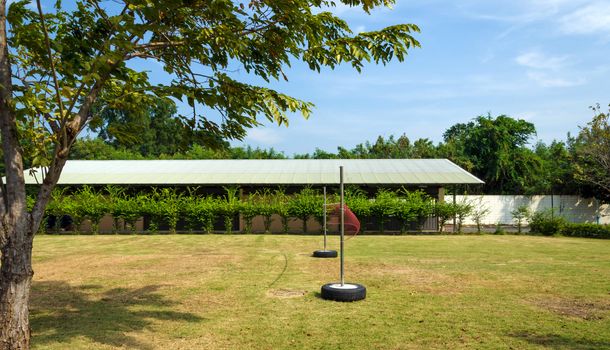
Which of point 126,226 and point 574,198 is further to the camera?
point 574,198

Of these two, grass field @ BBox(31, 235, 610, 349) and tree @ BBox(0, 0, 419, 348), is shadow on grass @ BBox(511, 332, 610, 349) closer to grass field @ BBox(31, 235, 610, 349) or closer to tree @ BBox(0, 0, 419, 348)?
grass field @ BBox(31, 235, 610, 349)

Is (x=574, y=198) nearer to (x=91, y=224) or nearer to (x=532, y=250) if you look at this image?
(x=532, y=250)

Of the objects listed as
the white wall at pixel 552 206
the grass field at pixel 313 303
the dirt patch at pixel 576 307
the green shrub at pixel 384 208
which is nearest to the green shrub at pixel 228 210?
the green shrub at pixel 384 208

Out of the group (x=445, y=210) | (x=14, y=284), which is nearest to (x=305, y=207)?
(x=445, y=210)

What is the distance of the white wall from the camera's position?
118ft

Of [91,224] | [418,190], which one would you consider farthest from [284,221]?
[91,224]

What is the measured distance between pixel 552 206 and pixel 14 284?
38.2 m

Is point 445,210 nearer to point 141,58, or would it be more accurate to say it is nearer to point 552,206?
point 552,206

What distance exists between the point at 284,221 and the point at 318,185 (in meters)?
3.04

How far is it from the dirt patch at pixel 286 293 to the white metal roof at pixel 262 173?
17.5 m

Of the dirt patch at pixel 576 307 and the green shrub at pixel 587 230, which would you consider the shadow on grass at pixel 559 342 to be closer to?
the dirt patch at pixel 576 307

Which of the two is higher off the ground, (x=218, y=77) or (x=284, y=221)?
(x=218, y=77)

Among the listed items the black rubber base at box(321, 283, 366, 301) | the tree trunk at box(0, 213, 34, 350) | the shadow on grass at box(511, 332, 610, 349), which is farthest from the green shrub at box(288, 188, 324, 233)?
the tree trunk at box(0, 213, 34, 350)

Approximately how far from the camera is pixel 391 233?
2566 cm
